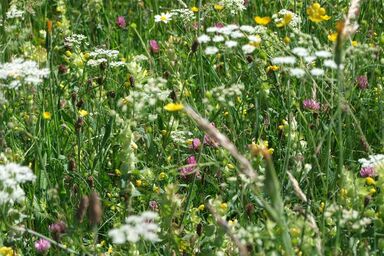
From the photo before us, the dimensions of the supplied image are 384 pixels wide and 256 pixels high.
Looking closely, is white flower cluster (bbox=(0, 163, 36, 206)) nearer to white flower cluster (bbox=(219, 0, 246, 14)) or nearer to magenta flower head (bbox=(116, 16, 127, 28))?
white flower cluster (bbox=(219, 0, 246, 14))

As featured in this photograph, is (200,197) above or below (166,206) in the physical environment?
below

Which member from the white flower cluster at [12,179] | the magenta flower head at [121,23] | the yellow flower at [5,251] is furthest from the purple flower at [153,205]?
the magenta flower head at [121,23]

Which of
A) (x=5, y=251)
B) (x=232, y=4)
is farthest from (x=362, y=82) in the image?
(x=5, y=251)

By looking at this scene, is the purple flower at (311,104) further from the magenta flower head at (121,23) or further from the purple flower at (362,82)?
the magenta flower head at (121,23)

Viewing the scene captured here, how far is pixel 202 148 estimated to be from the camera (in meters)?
2.39

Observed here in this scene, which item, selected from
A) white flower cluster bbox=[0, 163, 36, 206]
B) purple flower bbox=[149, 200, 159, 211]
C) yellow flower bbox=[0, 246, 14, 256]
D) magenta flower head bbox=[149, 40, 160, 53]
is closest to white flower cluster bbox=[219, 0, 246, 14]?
magenta flower head bbox=[149, 40, 160, 53]

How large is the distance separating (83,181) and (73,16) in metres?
2.21

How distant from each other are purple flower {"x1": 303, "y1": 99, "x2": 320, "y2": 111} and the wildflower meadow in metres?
0.01

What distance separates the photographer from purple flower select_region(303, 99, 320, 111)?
2.94m

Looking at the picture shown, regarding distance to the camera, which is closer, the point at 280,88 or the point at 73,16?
the point at 280,88

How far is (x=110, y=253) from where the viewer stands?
8.00 feet

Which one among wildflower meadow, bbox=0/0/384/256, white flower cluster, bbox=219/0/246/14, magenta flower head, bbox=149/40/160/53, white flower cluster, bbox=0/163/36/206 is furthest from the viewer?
magenta flower head, bbox=149/40/160/53

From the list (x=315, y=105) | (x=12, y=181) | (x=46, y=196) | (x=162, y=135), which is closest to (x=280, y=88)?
(x=315, y=105)

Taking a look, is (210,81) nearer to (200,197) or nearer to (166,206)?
(200,197)
